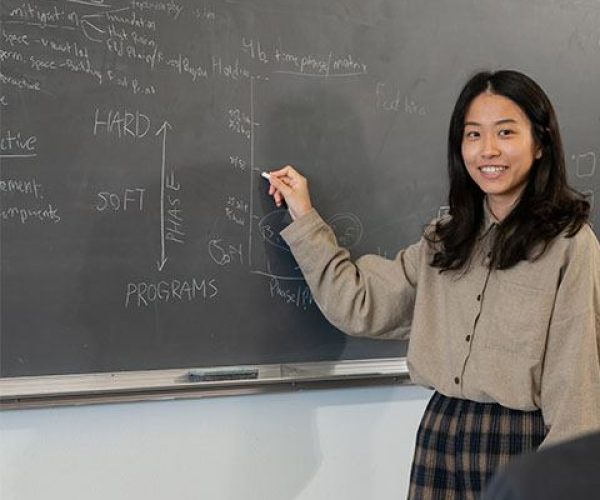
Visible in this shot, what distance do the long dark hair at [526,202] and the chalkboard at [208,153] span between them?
9.5 inches

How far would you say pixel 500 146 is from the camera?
1.62m

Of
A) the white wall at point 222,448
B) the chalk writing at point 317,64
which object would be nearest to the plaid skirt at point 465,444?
the white wall at point 222,448

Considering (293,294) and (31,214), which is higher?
(31,214)

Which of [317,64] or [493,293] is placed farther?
[317,64]

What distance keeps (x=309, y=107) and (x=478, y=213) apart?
478 mm

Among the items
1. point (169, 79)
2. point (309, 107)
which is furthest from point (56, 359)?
point (309, 107)

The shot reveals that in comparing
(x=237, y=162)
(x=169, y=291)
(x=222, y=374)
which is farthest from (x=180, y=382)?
(x=237, y=162)

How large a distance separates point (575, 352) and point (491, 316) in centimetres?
19

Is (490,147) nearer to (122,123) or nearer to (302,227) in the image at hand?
(302,227)

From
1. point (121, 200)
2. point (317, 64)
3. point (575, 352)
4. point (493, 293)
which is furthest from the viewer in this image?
point (317, 64)

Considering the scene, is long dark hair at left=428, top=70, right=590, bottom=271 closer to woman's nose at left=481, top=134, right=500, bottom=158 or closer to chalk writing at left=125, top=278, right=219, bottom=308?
woman's nose at left=481, top=134, right=500, bottom=158

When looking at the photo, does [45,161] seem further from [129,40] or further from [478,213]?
[478,213]

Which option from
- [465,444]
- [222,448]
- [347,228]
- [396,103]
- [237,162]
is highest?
[396,103]

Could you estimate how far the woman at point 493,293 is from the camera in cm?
154
